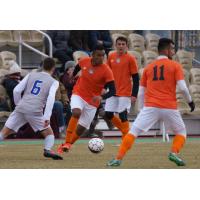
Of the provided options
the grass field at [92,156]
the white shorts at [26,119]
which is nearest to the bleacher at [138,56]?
the grass field at [92,156]

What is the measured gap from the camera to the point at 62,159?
16109 mm

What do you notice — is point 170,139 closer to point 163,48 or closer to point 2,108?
point 2,108

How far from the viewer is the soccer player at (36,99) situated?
15781 millimetres

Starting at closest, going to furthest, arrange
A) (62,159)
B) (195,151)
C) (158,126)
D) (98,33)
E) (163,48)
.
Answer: (163,48) < (62,159) < (195,151) < (158,126) < (98,33)

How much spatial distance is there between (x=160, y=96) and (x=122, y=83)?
165 inches

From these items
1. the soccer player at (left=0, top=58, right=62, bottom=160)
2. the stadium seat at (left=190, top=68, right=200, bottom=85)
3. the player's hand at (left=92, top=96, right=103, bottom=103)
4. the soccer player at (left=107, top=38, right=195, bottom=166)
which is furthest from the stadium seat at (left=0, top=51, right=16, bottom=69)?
the soccer player at (left=107, top=38, right=195, bottom=166)

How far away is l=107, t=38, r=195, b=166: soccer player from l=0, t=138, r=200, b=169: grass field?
413 millimetres

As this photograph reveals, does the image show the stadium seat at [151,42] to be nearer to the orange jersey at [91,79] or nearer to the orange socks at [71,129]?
the orange jersey at [91,79]

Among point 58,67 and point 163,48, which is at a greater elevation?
point 163,48

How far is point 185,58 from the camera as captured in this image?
89.4ft

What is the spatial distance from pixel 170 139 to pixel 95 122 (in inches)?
74.1

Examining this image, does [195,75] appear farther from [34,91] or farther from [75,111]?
Result: [34,91]

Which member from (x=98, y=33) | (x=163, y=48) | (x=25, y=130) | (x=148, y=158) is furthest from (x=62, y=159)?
(x=98, y=33)

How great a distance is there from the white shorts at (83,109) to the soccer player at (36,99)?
123 centimetres
